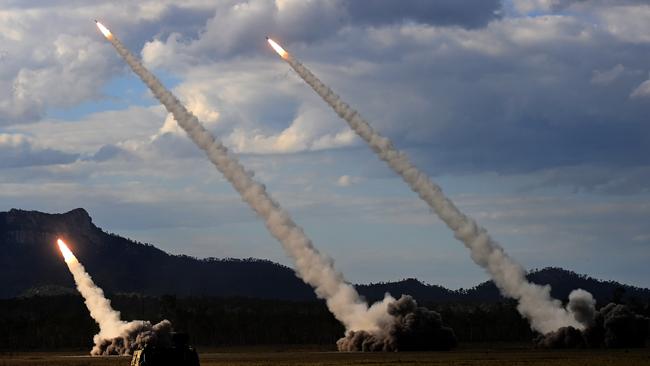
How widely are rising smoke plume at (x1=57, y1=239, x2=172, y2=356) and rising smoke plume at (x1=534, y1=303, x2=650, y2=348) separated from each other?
34.8m

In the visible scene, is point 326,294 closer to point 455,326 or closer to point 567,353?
point 567,353

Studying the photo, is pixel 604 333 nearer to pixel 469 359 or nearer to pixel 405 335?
pixel 405 335

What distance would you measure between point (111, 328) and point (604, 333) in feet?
152

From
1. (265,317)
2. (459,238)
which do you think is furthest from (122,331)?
(265,317)

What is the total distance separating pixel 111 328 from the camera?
120 metres

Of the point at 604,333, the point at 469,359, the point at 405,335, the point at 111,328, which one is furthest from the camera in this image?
the point at 111,328

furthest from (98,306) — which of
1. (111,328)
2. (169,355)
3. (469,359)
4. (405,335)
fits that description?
(169,355)

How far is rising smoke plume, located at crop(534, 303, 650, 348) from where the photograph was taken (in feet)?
357

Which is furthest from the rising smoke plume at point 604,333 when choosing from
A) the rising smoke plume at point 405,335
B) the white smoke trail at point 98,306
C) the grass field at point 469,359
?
the white smoke trail at point 98,306

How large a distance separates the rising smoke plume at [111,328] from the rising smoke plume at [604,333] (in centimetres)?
3477

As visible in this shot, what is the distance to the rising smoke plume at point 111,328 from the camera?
115m

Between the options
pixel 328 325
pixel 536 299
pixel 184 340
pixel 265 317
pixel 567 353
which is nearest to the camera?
pixel 184 340

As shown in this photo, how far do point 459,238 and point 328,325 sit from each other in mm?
65560

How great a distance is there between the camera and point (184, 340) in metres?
59.0
